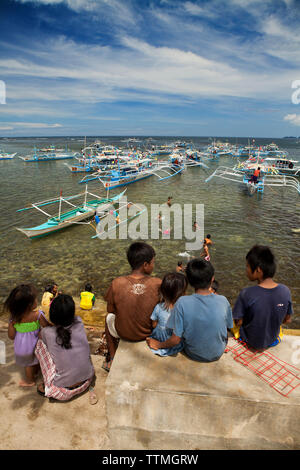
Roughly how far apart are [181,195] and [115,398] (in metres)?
28.2

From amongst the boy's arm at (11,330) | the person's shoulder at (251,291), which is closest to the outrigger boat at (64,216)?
the boy's arm at (11,330)

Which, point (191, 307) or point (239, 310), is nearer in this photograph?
point (191, 307)

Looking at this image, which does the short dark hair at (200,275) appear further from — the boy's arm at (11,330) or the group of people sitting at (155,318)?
the boy's arm at (11,330)

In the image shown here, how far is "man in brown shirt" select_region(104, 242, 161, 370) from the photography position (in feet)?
11.9

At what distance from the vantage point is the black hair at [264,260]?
3.60m

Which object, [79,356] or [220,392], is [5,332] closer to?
[79,356]

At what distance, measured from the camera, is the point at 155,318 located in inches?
143

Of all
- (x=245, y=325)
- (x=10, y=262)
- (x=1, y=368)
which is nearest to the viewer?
(x=245, y=325)

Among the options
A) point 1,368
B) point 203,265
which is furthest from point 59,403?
point 203,265

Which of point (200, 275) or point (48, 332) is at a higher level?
point (200, 275)

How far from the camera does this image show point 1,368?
4.43 meters

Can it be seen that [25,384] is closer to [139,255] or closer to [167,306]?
[167,306]

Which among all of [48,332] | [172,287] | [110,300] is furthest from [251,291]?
[48,332]

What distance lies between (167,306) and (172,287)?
1.07 ft
